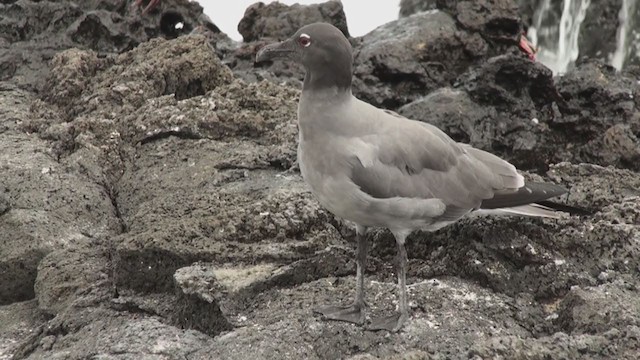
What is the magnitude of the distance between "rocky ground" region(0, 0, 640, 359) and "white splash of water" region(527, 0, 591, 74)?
179 inches

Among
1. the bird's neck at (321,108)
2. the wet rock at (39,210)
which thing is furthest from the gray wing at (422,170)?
the wet rock at (39,210)

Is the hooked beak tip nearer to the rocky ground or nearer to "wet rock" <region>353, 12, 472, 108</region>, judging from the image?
the rocky ground

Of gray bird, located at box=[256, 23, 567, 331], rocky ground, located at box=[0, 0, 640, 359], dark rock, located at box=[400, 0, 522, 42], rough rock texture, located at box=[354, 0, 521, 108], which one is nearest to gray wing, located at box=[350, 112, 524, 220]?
gray bird, located at box=[256, 23, 567, 331]

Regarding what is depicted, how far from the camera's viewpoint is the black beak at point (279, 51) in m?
Answer: 4.77

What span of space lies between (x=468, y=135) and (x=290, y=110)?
1838mm

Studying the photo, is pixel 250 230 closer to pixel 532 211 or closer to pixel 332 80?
pixel 332 80

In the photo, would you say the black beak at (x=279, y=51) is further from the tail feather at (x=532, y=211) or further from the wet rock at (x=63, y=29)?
the wet rock at (x=63, y=29)

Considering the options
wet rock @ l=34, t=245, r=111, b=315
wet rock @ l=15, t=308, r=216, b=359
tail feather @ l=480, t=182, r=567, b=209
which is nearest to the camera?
wet rock @ l=15, t=308, r=216, b=359

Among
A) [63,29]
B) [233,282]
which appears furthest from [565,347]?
[63,29]

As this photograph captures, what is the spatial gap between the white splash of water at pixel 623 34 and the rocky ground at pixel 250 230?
449 cm

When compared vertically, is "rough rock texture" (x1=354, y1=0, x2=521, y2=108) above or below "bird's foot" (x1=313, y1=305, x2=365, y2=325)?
above

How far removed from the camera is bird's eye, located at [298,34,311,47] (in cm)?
468

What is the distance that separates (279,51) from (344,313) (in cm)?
151

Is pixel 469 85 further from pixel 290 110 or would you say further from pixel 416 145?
pixel 416 145
